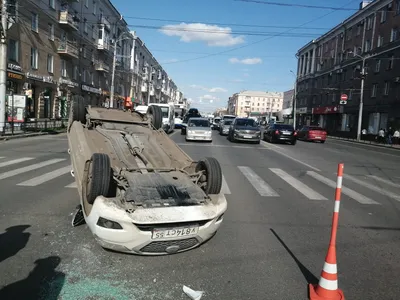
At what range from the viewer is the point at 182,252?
415 centimetres

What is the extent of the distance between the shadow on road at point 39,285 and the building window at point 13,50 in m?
25.1

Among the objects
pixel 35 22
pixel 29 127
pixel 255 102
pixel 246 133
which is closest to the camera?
pixel 246 133

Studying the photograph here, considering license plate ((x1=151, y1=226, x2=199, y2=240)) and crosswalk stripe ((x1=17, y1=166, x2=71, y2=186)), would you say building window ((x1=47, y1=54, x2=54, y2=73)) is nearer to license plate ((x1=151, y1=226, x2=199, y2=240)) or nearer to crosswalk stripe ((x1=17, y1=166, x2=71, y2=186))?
crosswalk stripe ((x1=17, y1=166, x2=71, y2=186))

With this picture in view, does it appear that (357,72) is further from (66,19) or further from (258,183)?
(258,183)

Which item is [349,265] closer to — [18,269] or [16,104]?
[18,269]

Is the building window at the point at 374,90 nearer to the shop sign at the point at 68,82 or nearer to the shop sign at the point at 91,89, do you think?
the shop sign at the point at 91,89

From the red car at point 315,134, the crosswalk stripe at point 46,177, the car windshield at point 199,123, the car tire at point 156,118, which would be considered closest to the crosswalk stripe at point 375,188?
the car tire at point 156,118

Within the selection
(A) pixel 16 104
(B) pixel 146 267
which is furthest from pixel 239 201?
(A) pixel 16 104

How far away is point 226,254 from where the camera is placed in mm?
4223

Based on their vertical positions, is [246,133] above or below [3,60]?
below

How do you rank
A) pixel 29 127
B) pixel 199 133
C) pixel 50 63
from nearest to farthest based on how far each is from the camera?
pixel 199 133 → pixel 29 127 → pixel 50 63

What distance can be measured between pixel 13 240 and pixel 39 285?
4.36 ft

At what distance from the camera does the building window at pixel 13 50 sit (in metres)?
24.3

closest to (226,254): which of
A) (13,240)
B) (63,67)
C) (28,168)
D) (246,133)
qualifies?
(13,240)
